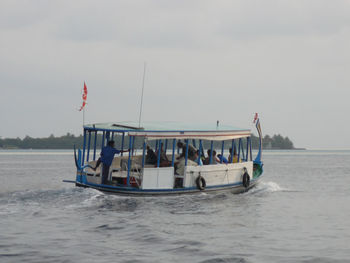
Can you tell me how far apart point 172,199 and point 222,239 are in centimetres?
696

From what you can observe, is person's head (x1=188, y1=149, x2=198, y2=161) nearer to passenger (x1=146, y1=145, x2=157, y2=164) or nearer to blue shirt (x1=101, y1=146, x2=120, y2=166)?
passenger (x1=146, y1=145, x2=157, y2=164)

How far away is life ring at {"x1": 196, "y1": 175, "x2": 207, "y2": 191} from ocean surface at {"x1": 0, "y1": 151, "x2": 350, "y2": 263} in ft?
1.38

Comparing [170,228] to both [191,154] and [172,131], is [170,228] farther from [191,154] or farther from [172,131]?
[191,154]

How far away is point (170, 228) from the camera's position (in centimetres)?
1550

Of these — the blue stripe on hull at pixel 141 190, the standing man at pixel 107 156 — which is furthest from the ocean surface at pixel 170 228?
the standing man at pixel 107 156

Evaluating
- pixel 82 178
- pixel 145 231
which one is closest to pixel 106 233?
pixel 145 231

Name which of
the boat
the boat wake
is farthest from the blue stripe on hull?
the boat wake

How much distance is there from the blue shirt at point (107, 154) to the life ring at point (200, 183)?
3144 millimetres

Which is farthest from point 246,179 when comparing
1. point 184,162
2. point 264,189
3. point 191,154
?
point 264,189

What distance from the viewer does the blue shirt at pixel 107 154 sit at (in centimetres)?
2039

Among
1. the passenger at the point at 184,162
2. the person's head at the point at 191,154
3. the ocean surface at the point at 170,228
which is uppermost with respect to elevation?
the person's head at the point at 191,154

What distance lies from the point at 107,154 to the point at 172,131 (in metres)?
2.43

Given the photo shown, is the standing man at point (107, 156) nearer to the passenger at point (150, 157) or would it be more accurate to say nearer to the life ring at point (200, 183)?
the passenger at point (150, 157)

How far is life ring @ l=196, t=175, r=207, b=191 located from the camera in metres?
21.2
